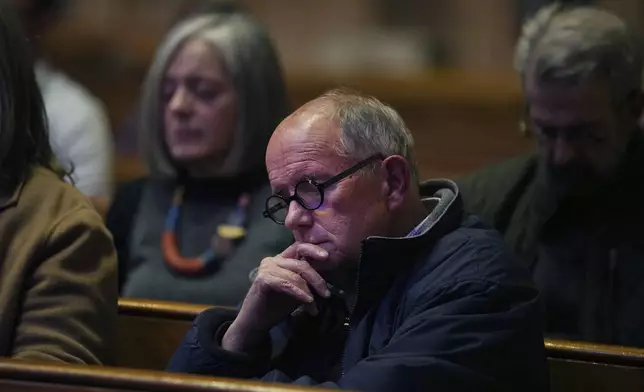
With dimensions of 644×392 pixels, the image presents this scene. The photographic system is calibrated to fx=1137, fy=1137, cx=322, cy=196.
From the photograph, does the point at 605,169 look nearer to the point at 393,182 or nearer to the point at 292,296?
the point at 393,182

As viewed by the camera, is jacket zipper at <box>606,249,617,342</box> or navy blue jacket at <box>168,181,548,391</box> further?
Result: jacket zipper at <box>606,249,617,342</box>

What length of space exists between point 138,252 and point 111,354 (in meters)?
0.57

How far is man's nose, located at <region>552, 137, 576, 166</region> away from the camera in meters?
2.08

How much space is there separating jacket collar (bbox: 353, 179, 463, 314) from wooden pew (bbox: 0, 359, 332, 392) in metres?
0.25

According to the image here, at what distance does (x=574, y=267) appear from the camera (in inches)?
84.0

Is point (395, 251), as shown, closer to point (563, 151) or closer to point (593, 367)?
point (593, 367)

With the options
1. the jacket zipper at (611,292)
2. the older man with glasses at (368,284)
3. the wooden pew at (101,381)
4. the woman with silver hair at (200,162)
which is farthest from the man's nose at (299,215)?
the jacket zipper at (611,292)

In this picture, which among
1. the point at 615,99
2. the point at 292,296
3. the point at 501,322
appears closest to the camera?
the point at 501,322

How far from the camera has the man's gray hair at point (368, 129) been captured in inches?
63.4

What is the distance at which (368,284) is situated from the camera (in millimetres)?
1613

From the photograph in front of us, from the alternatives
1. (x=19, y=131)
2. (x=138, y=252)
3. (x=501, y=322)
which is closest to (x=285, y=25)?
(x=138, y=252)

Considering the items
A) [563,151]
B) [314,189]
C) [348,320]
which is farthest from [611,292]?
[314,189]

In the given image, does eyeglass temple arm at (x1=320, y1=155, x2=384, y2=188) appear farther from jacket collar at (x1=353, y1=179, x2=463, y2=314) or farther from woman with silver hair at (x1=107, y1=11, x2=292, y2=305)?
woman with silver hair at (x1=107, y1=11, x2=292, y2=305)

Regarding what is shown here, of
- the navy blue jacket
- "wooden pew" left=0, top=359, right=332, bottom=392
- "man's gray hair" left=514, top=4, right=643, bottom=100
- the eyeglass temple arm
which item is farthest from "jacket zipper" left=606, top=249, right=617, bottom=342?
"wooden pew" left=0, top=359, right=332, bottom=392
